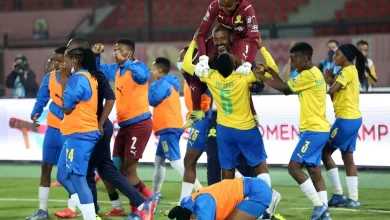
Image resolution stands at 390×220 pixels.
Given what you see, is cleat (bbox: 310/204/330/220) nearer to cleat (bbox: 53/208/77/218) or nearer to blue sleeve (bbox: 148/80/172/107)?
cleat (bbox: 53/208/77/218)

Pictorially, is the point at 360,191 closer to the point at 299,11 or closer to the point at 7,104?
the point at 7,104

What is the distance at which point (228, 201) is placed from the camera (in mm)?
8281

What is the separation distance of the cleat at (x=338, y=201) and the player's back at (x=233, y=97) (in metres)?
2.31

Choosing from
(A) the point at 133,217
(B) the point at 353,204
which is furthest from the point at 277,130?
(A) the point at 133,217

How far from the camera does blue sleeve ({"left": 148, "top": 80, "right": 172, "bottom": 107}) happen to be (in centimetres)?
1285

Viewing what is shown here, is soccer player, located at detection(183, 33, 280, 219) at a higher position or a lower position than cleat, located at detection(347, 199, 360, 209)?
Answer: higher

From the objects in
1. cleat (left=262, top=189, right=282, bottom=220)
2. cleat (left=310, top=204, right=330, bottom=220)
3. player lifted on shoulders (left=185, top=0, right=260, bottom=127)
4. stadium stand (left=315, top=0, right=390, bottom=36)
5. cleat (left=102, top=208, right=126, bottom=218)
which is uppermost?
stadium stand (left=315, top=0, right=390, bottom=36)

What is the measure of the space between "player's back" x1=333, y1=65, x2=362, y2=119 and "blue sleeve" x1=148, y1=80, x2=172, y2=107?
105 inches

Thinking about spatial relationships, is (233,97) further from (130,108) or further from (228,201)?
(130,108)

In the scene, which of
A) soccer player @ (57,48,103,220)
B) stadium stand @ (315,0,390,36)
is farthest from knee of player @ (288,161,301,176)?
stadium stand @ (315,0,390,36)

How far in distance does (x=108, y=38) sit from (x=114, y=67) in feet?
45.8

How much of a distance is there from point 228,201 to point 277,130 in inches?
272

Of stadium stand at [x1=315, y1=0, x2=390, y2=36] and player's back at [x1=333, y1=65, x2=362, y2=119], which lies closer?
player's back at [x1=333, y1=65, x2=362, y2=119]

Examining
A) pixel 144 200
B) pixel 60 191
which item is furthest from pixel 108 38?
pixel 144 200
